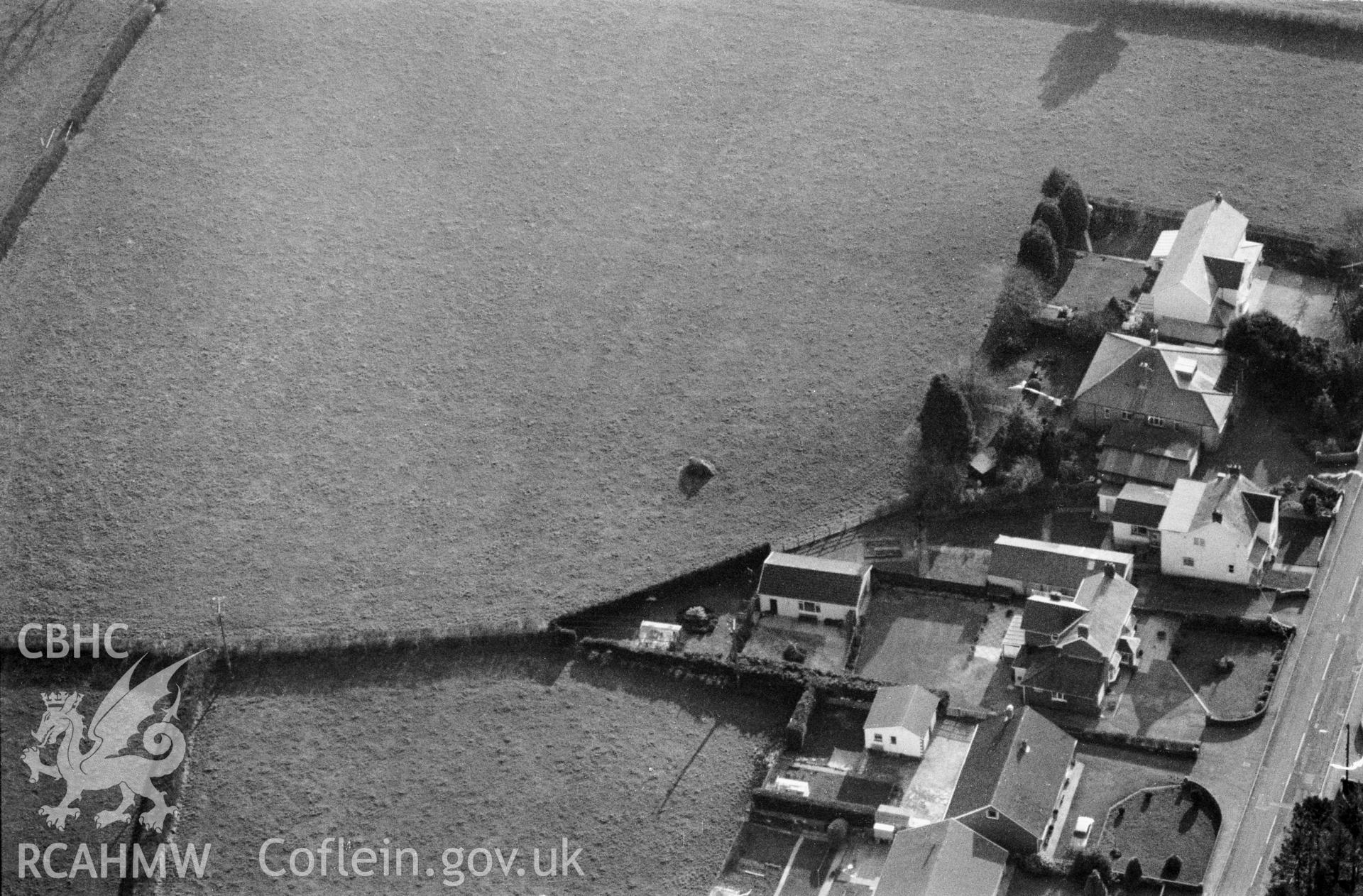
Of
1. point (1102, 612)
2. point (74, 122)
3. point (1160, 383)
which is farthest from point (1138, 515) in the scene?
point (74, 122)

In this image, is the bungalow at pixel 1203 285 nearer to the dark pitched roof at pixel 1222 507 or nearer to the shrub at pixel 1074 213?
the shrub at pixel 1074 213

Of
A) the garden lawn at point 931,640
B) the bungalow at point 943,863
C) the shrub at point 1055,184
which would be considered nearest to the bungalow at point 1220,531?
the garden lawn at point 931,640

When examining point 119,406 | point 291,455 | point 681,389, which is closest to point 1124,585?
point 681,389

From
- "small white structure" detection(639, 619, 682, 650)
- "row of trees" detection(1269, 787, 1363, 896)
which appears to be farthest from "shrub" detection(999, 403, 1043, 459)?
"row of trees" detection(1269, 787, 1363, 896)

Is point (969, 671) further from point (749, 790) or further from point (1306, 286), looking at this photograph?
point (1306, 286)

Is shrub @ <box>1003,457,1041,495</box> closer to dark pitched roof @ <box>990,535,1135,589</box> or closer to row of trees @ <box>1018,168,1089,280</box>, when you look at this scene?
dark pitched roof @ <box>990,535,1135,589</box>
